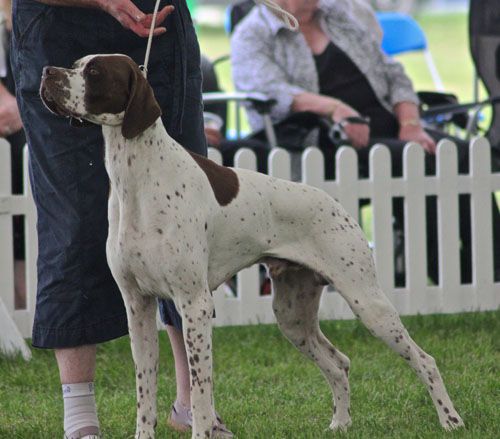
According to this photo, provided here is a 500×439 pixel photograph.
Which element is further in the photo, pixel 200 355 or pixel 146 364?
pixel 146 364

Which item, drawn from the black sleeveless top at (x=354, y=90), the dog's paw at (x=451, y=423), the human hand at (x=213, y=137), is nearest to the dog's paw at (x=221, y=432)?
the dog's paw at (x=451, y=423)

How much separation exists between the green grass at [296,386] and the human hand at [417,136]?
3.88ft

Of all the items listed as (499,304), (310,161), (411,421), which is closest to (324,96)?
(310,161)

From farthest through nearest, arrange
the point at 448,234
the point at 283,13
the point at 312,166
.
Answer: the point at 448,234 → the point at 312,166 → the point at 283,13

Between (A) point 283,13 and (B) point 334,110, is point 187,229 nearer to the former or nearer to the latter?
(A) point 283,13

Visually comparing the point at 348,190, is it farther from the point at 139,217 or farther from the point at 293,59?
the point at 139,217

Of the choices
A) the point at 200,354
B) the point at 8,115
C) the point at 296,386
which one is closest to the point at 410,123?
the point at 8,115

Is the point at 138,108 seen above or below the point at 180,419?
above

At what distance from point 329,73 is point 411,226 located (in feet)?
4.13

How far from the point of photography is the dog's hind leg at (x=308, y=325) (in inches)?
157

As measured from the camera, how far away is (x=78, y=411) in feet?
12.7

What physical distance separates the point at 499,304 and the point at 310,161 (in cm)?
131

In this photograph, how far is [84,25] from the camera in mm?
3734

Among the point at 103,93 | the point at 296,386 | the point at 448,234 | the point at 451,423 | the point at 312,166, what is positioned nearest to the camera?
the point at 103,93
